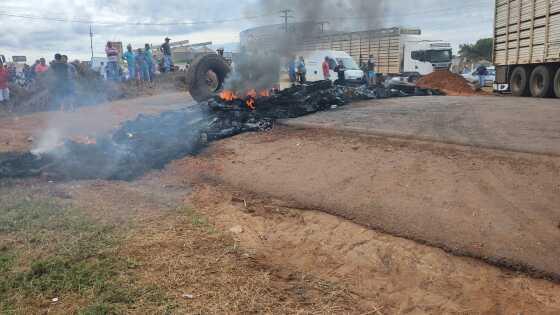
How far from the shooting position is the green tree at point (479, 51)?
47.9m

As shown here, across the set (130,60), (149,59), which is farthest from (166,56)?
(130,60)

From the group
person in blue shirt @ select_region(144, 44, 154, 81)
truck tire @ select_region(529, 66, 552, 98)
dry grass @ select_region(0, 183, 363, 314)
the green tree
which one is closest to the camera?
dry grass @ select_region(0, 183, 363, 314)

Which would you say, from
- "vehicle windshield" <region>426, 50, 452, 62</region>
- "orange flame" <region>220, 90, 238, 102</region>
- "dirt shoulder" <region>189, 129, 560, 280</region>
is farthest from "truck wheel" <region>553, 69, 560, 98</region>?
"vehicle windshield" <region>426, 50, 452, 62</region>

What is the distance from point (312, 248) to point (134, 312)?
1911mm

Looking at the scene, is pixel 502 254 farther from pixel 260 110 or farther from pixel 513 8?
pixel 513 8

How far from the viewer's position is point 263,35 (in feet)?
43.4

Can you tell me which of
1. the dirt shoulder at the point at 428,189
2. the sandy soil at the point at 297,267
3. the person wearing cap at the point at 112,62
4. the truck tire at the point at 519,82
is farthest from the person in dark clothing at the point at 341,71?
the sandy soil at the point at 297,267

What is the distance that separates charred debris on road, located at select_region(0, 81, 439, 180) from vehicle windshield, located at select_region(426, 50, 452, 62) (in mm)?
16223

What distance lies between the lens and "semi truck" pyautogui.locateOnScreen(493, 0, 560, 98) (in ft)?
42.0

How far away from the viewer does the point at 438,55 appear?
27.4m

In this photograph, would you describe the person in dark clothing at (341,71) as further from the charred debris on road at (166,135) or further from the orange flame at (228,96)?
the orange flame at (228,96)

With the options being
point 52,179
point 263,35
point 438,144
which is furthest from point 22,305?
point 263,35

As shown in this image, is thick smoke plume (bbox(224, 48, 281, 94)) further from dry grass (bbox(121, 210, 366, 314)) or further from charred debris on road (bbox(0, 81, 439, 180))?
dry grass (bbox(121, 210, 366, 314))

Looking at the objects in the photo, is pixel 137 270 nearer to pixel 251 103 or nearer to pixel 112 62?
pixel 251 103
